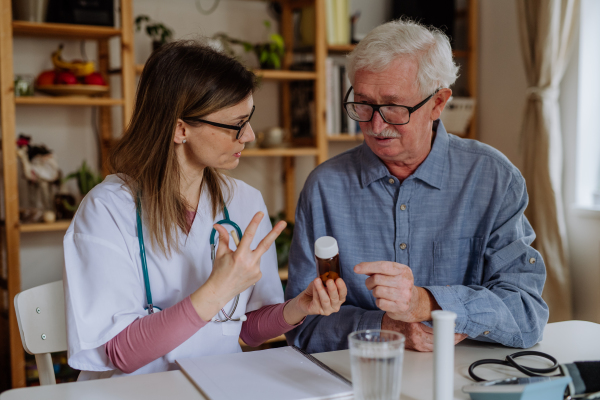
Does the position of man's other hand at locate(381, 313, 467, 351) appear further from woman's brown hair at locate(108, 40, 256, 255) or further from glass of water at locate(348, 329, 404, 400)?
woman's brown hair at locate(108, 40, 256, 255)

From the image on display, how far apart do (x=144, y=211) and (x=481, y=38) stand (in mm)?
2432

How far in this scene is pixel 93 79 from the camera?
8.36 feet

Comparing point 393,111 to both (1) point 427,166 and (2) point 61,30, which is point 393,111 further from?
(2) point 61,30

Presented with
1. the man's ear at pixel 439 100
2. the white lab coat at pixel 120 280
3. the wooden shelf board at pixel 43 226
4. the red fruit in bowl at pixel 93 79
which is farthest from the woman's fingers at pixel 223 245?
the red fruit in bowl at pixel 93 79

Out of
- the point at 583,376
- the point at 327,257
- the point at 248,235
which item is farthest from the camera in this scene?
the point at 248,235

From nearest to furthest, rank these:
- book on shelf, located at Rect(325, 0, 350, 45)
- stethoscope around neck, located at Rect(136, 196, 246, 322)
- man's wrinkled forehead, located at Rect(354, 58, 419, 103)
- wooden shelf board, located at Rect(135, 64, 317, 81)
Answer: stethoscope around neck, located at Rect(136, 196, 246, 322) → man's wrinkled forehead, located at Rect(354, 58, 419, 103) → wooden shelf board, located at Rect(135, 64, 317, 81) → book on shelf, located at Rect(325, 0, 350, 45)

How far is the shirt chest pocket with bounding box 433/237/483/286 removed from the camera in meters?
1.48

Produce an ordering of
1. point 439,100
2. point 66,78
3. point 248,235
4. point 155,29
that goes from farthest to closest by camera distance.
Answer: point 155,29 < point 66,78 < point 439,100 < point 248,235

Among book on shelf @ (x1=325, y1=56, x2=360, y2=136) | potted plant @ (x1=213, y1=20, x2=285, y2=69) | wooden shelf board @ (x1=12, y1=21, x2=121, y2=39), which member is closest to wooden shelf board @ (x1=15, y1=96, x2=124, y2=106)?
wooden shelf board @ (x1=12, y1=21, x2=121, y2=39)

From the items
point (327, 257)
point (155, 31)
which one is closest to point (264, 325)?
point (327, 257)

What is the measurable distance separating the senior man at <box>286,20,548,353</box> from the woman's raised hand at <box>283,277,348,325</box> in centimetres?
12

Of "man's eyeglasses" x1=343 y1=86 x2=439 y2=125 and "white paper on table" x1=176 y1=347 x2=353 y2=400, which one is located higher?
"man's eyeglasses" x1=343 y1=86 x2=439 y2=125

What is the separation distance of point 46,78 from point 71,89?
0.42 ft

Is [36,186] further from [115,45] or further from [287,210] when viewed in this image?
[287,210]
